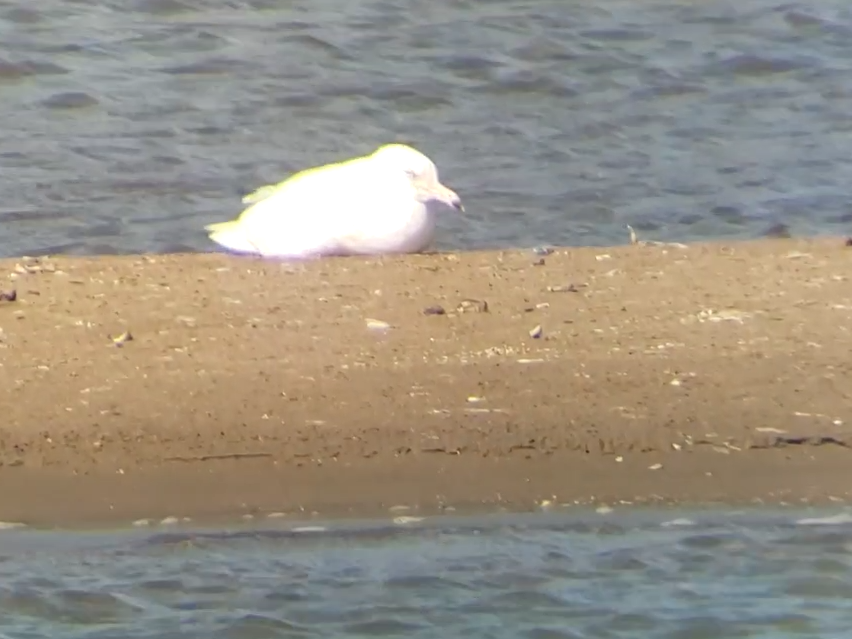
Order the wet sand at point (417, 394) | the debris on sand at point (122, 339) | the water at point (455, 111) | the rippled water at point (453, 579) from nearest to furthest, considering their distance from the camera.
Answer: the rippled water at point (453, 579)
the wet sand at point (417, 394)
the debris on sand at point (122, 339)
the water at point (455, 111)

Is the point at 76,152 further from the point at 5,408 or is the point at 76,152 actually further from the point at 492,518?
the point at 492,518

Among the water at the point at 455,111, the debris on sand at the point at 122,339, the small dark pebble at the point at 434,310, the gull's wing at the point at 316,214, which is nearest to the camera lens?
the debris on sand at the point at 122,339

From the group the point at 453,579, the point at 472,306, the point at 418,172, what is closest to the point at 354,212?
the point at 418,172

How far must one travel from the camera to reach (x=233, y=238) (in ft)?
26.3

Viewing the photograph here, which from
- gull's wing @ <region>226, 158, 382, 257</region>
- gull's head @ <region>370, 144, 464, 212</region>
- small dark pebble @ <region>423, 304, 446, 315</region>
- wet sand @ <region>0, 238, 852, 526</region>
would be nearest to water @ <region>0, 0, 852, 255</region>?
gull's head @ <region>370, 144, 464, 212</region>

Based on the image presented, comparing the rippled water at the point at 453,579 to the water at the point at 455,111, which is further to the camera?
the water at the point at 455,111

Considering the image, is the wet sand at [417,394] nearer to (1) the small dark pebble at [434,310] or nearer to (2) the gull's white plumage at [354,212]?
(1) the small dark pebble at [434,310]

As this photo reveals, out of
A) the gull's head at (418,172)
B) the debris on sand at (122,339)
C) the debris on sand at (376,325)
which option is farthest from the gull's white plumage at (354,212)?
the debris on sand at (122,339)

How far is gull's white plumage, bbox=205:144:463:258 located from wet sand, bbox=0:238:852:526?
38cm

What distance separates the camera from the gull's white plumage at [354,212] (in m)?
7.69

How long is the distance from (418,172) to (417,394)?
1.82 m

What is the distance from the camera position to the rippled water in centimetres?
535

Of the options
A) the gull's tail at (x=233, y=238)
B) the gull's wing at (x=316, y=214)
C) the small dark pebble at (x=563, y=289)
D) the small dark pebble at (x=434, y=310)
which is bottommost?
the small dark pebble at (x=434, y=310)

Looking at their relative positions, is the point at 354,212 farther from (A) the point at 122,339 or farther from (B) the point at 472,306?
(A) the point at 122,339
